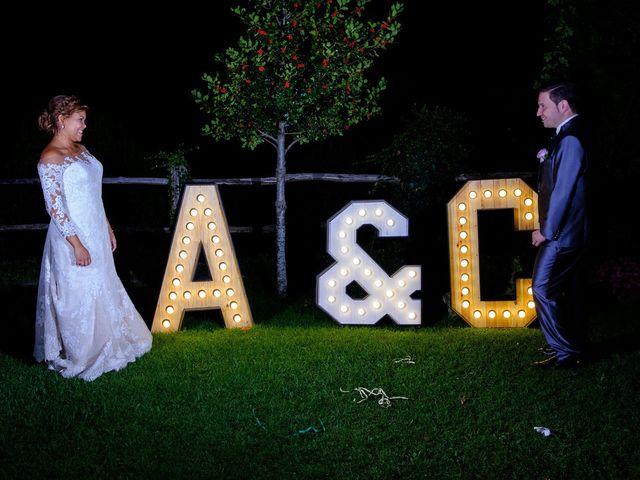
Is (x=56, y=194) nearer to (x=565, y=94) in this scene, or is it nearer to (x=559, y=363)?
(x=565, y=94)

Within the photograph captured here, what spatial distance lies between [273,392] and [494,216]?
6.72m

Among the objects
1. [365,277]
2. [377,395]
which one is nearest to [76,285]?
[377,395]

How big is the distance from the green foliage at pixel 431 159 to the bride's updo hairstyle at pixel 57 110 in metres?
4.87

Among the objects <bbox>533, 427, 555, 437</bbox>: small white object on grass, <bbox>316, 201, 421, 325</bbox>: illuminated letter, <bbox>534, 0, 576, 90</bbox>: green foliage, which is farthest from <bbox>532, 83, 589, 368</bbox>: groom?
<bbox>534, 0, 576, 90</bbox>: green foliage

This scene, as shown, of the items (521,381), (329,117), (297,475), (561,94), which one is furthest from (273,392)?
(329,117)

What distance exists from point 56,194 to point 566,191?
4161 millimetres

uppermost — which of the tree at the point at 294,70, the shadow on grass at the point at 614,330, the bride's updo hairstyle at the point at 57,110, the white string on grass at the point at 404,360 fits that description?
the tree at the point at 294,70

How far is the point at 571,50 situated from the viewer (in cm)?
988

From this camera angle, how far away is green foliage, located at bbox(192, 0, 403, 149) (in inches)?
347

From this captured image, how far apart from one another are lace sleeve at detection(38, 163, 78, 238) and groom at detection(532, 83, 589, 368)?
392cm

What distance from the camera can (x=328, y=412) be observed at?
17.0 feet

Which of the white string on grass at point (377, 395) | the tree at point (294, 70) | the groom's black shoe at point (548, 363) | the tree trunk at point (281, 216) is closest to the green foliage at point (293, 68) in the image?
the tree at point (294, 70)

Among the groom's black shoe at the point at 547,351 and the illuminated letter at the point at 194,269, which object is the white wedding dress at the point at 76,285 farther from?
the groom's black shoe at the point at 547,351

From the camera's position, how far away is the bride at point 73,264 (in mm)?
6023
